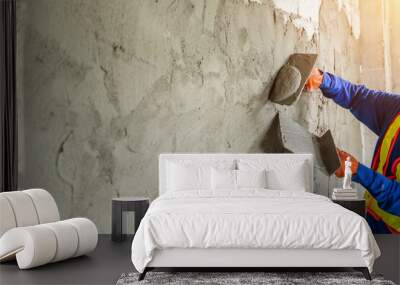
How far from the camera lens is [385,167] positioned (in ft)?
21.3

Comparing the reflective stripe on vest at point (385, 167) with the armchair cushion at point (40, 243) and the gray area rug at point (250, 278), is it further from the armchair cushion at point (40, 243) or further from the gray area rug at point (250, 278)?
the armchair cushion at point (40, 243)

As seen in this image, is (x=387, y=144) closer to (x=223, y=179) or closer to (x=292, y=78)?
(x=292, y=78)

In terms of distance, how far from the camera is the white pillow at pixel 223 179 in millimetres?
5902

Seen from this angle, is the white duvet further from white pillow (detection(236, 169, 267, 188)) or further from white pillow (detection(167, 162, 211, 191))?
white pillow (detection(167, 162, 211, 191))

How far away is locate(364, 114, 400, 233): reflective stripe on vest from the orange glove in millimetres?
927

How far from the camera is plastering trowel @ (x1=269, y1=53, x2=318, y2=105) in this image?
6551 millimetres

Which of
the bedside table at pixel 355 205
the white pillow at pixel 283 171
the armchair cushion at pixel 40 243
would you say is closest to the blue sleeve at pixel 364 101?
the white pillow at pixel 283 171

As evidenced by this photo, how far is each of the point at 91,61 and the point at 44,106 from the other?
738mm

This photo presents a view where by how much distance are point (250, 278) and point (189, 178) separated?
6.26ft

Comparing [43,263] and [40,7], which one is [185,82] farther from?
[43,263]

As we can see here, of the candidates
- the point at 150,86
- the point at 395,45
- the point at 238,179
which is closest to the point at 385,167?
the point at 395,45

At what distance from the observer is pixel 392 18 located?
21.6ft

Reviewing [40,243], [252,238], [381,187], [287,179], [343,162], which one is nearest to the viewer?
[252,238]

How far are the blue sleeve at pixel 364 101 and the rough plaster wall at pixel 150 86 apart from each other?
143mm
